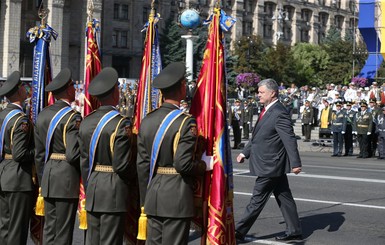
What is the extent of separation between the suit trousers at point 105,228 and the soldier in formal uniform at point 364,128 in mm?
19111

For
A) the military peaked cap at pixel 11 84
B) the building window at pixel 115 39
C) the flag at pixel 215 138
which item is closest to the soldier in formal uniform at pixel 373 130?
the flag at pixel 215 138

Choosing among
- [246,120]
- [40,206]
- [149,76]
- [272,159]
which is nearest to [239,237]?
[272,159]

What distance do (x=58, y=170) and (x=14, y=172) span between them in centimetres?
75

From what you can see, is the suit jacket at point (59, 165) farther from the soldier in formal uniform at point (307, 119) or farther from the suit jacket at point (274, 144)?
the soldier in formal uniform at point (307, 119)

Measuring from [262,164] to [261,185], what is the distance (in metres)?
0.29

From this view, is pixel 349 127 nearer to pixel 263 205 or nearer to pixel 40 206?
pixel 263 205

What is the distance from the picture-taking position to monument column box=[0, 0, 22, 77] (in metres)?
58.1

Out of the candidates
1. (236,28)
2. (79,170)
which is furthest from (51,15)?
(79,170)

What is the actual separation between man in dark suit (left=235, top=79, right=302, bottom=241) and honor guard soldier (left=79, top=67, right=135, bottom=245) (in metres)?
2.80

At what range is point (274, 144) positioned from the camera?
366 inches

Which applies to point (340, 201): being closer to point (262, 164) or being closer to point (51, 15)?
point (262, 164)

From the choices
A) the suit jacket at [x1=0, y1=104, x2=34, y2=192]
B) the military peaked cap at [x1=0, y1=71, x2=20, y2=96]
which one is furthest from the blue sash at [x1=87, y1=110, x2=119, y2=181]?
the military peaked cap at [x1=0, y1=71, x2=20, y2=96]

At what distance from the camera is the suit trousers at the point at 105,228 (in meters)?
→ 6.86

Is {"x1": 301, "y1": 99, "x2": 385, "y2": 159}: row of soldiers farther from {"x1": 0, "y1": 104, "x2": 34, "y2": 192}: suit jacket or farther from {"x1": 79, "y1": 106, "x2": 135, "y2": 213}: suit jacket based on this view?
{"x1": 79, "y1": 106, "x2": 135, "y2": 213}: suit jacket
